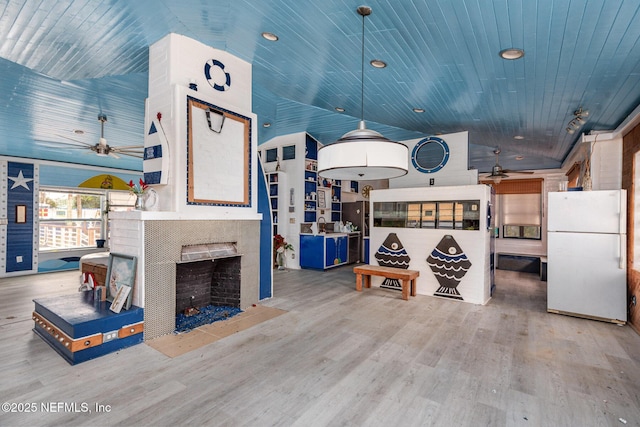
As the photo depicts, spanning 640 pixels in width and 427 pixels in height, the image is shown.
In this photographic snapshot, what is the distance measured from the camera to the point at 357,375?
2.77 m

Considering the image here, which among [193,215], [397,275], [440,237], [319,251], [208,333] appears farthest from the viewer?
[319,251]

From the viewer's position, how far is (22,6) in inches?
104

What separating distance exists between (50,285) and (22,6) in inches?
214

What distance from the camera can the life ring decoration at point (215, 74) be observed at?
4.18 meters

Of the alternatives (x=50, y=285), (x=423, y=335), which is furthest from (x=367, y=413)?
(x=50, y=285)

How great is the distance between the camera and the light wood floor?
222cm

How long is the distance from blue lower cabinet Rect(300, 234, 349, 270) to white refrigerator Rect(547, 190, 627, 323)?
178 inches

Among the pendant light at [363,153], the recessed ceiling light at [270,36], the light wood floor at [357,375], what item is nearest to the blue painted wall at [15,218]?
the light wood floor at [357,375]

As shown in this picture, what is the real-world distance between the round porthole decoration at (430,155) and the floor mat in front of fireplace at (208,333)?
144 inches

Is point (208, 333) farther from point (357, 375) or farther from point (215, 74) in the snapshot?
point (215, 74)

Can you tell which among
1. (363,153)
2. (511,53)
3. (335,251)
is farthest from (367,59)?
(335,251)

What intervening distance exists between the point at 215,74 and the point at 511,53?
3416 mm

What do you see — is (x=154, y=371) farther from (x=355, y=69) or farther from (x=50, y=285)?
(x=50, y=285)

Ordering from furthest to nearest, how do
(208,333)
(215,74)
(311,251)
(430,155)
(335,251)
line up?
(335,251)
(311,251)
(430,155)
(215,74)
(208,333)
